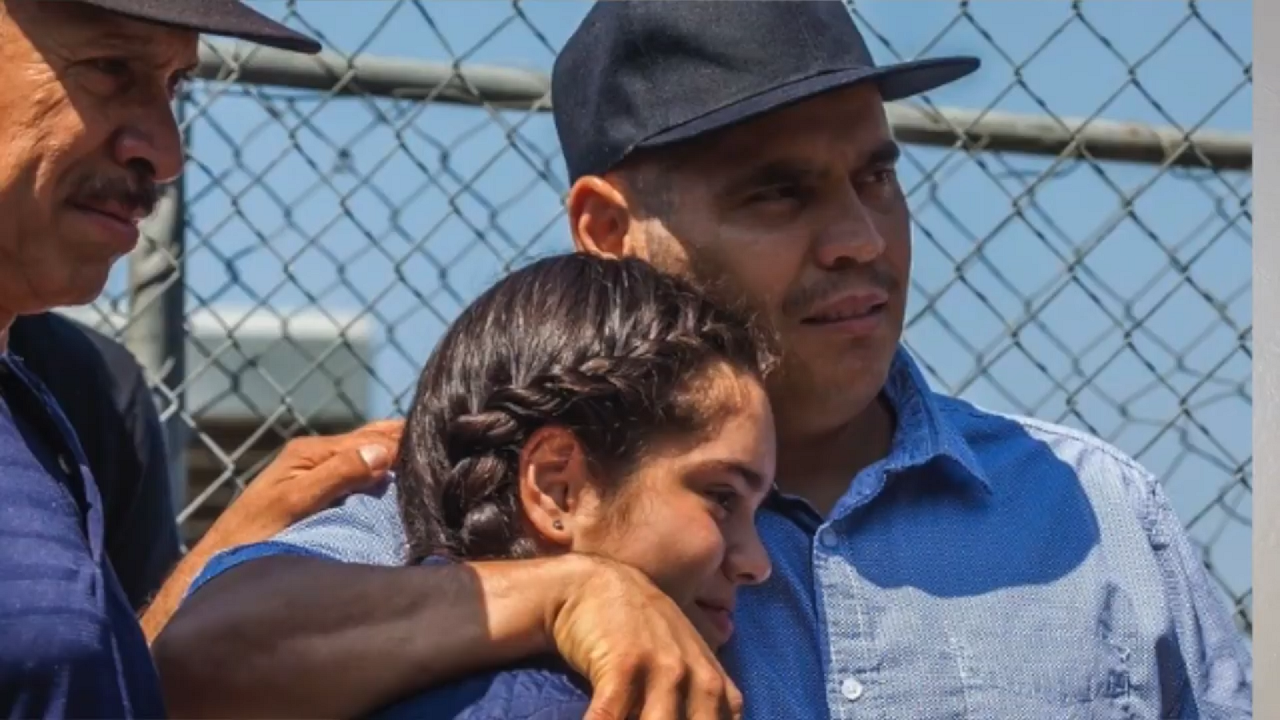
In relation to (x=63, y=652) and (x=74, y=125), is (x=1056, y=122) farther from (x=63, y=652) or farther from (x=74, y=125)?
(x=63, y=652)

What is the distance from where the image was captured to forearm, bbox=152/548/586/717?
191 cm

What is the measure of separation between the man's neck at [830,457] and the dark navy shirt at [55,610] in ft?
2.78

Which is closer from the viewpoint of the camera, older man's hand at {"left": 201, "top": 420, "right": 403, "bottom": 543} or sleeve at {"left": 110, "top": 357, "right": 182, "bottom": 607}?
older man's hand at {"left": 201, "top": 420, "right": 403, "bottom": 543}

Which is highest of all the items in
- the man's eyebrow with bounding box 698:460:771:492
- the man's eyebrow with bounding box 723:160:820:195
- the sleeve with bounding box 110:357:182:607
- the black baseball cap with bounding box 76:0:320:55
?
the black baseball cap with bounding box 76:0:320:55

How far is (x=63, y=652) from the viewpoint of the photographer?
1807 mm

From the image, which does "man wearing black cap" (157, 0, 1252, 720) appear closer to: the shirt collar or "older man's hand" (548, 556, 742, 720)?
the shirt collar

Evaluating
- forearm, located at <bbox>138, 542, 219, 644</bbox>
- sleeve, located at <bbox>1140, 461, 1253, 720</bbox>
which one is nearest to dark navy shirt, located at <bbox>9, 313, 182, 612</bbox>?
forearm, located at <bbox>138, 542, 219, 644</bbox>

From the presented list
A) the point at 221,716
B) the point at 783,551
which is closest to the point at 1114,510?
the point at 783,551

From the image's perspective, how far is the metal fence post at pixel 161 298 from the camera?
3344 mm

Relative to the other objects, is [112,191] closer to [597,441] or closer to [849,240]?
[597,441]

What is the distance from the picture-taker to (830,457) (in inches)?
100

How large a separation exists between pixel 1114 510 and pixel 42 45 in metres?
1.24

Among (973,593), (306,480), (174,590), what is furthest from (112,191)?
(973,593)

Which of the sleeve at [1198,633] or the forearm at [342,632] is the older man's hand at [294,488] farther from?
the sleeve at [1198,633]
